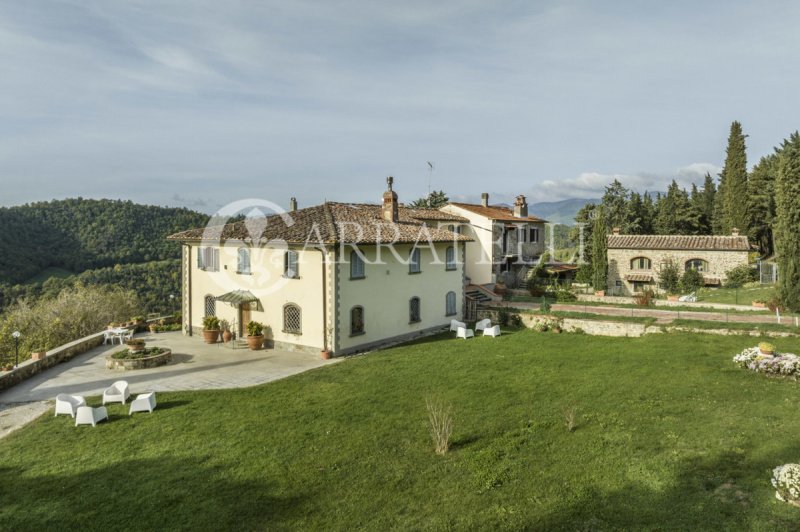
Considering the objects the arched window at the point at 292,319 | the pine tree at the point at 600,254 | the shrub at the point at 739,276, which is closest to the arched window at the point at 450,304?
the arched window at the point at 292,319

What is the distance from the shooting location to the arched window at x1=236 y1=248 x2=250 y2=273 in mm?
22109

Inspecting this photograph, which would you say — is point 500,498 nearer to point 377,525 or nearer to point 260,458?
point 377,525

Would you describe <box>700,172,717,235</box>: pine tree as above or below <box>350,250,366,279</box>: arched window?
above

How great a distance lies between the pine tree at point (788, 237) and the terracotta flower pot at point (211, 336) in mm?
27365

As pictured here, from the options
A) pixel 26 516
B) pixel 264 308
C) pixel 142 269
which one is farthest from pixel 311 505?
pixel 142 269

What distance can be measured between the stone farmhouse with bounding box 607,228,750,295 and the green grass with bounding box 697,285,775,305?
226cm

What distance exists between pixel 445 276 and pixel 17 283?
167 feet

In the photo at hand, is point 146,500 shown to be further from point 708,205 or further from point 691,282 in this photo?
point 708,205

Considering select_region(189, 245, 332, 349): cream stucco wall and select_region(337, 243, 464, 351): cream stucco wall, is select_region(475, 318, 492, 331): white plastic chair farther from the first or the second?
select_region(189, 245, 332, 349): cream stucco wall

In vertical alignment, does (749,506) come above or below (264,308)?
below

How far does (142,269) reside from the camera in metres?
58.8

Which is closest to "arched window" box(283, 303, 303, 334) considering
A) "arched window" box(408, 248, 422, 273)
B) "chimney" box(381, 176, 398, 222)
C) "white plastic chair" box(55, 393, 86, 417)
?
"arched window" box(408, 248, 422, 273)

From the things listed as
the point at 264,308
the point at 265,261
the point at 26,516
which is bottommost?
the point at 26,516

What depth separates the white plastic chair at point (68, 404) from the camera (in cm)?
1298
